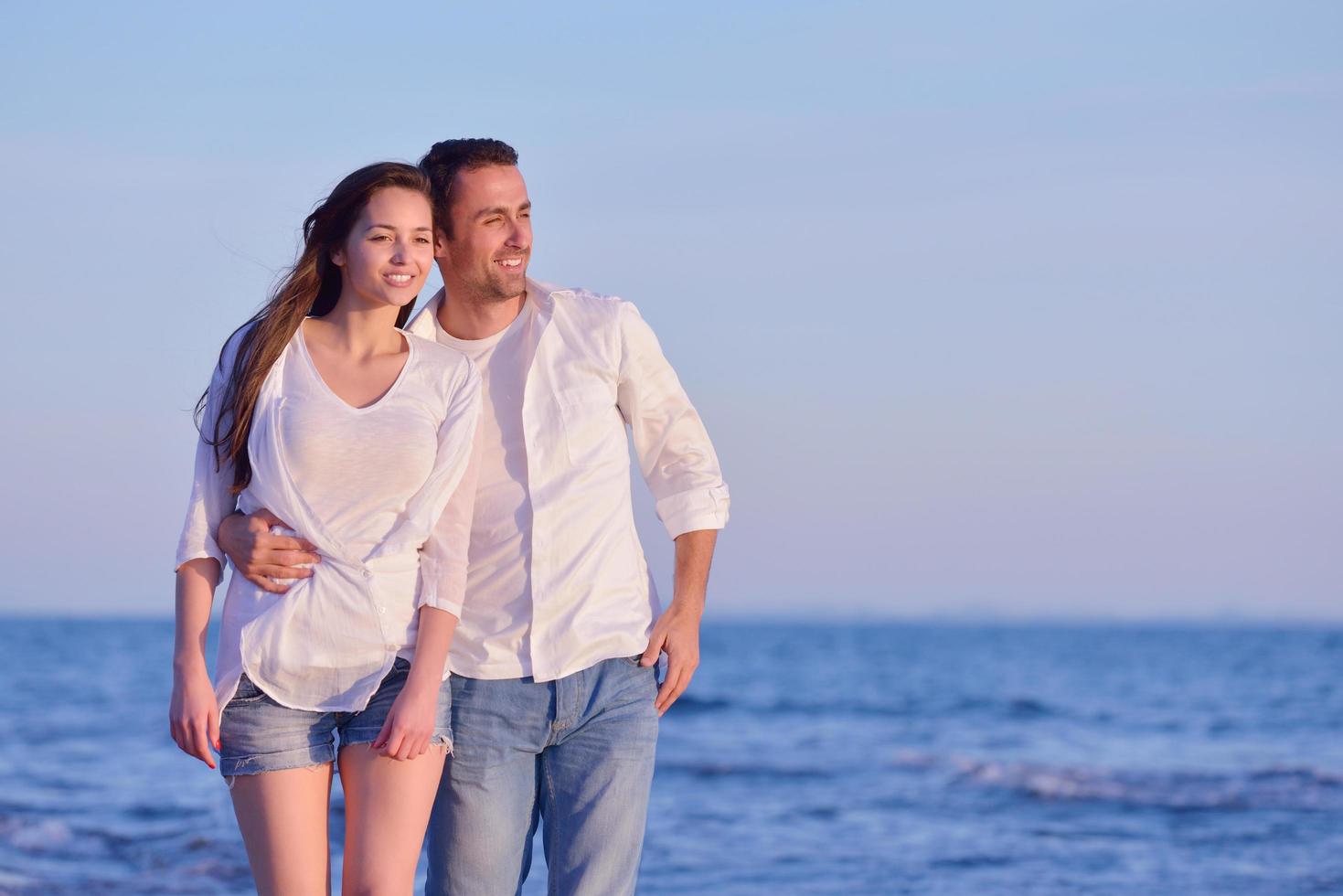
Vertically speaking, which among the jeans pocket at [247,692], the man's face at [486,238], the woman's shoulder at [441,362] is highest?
the man's face at [486,238]

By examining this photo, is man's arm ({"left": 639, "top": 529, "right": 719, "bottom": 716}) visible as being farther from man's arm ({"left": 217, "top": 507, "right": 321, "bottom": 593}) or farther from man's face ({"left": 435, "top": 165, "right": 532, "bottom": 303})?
man's arm ({"left": 217, "top": 507, "right": 321, "bottom": 593})

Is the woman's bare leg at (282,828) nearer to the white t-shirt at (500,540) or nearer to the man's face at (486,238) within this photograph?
the white t-shirt at (500,540)

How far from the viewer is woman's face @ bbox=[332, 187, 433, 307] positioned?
9.65 ft

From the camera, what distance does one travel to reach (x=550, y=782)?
325 cm

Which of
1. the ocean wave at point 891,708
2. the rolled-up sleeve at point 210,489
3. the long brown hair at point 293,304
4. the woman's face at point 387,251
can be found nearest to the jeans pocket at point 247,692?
the rolled-up sleeve at point 210,489

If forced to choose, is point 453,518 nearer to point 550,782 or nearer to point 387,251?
point 387,251

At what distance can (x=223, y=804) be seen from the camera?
10578mm

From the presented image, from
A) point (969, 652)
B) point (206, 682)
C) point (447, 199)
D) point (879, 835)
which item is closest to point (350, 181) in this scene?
point (447, 199)

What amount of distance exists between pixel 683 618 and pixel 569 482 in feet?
1.48

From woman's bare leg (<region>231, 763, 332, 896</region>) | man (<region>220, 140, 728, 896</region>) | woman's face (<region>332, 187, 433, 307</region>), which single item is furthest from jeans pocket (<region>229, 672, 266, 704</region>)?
woman's face (<region>332, 187, 433, 307</region>)

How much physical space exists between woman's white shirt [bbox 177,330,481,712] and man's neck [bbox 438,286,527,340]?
0.44 metres

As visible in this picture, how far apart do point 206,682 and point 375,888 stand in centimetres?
53

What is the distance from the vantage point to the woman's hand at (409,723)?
2736 mm

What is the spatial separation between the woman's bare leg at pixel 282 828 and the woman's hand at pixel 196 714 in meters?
0.10
